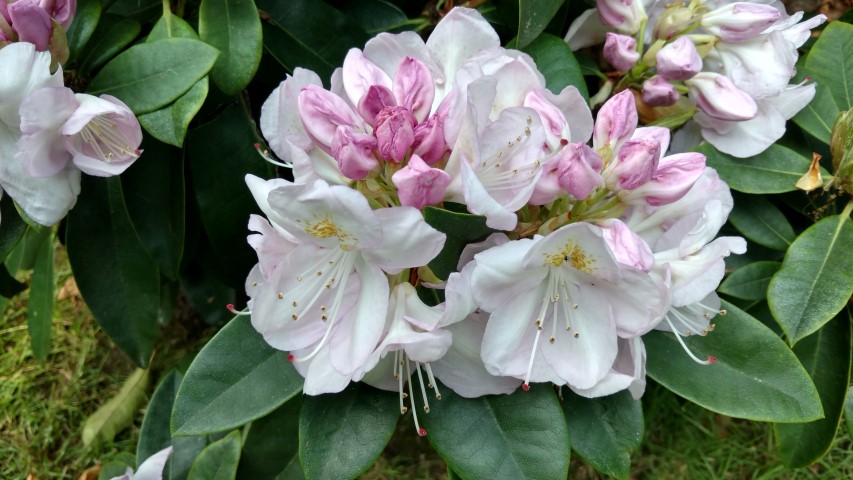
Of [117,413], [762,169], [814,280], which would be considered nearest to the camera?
[814,280]

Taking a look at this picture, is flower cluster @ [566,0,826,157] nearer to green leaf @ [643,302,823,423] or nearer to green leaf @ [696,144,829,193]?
green leaf @ [696,144,829,193]

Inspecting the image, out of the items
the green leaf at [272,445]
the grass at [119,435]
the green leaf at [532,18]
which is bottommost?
the grass at [119,435]

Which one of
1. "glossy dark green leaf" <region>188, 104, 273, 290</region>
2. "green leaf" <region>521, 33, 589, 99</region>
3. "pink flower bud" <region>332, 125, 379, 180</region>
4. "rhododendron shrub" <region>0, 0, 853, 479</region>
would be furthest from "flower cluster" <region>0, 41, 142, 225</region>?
"green leaf" <region>521, 33, 589, 99</region>

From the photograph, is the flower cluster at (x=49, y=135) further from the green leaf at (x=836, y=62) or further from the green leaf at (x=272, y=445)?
the green leaf at (x=836, y=62)

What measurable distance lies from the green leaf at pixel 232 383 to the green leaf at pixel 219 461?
27cm

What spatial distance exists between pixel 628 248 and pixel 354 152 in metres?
0.34

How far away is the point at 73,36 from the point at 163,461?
28.9 inches

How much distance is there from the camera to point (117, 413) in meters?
2.15

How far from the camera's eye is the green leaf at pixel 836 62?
1.40 metres

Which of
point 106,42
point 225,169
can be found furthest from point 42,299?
point 106,42

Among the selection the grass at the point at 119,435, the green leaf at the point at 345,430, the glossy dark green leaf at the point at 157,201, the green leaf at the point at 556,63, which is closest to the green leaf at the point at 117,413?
the grass at the point at 119,435

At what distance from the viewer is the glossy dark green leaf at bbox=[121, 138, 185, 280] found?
4.74ft

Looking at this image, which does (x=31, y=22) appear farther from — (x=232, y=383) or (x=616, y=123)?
(x=616, y=123)

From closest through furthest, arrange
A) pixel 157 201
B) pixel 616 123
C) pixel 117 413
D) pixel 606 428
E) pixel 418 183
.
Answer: pixel 418 183 < pixel 616 123 < pixel 606 428 < pixel 157 201 < pixel 117 413
